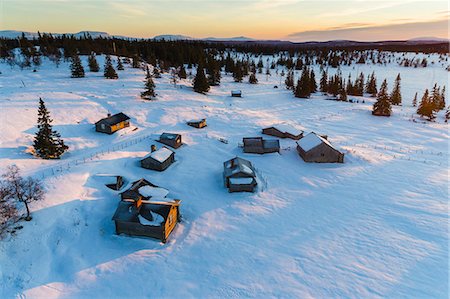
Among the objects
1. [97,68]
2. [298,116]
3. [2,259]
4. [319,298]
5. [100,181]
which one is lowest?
[319,298]

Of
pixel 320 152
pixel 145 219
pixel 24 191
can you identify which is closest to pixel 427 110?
pixel 320 152

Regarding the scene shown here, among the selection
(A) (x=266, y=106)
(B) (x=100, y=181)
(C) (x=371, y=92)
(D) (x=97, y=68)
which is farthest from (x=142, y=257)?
(C) (x=371, y=92)

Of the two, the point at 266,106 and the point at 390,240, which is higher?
the point at 266,106

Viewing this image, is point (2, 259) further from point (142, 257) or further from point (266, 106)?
point (266, 106)

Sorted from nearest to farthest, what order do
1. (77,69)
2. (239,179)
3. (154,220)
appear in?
(154,220)
(239,179)
(77,69)

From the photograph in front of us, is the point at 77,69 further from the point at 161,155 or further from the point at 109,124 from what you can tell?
the point at 161,155

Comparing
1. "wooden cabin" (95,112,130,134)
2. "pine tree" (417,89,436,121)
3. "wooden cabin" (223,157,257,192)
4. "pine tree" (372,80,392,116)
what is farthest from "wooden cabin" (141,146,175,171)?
"pine tree" (417,89,436,121)
